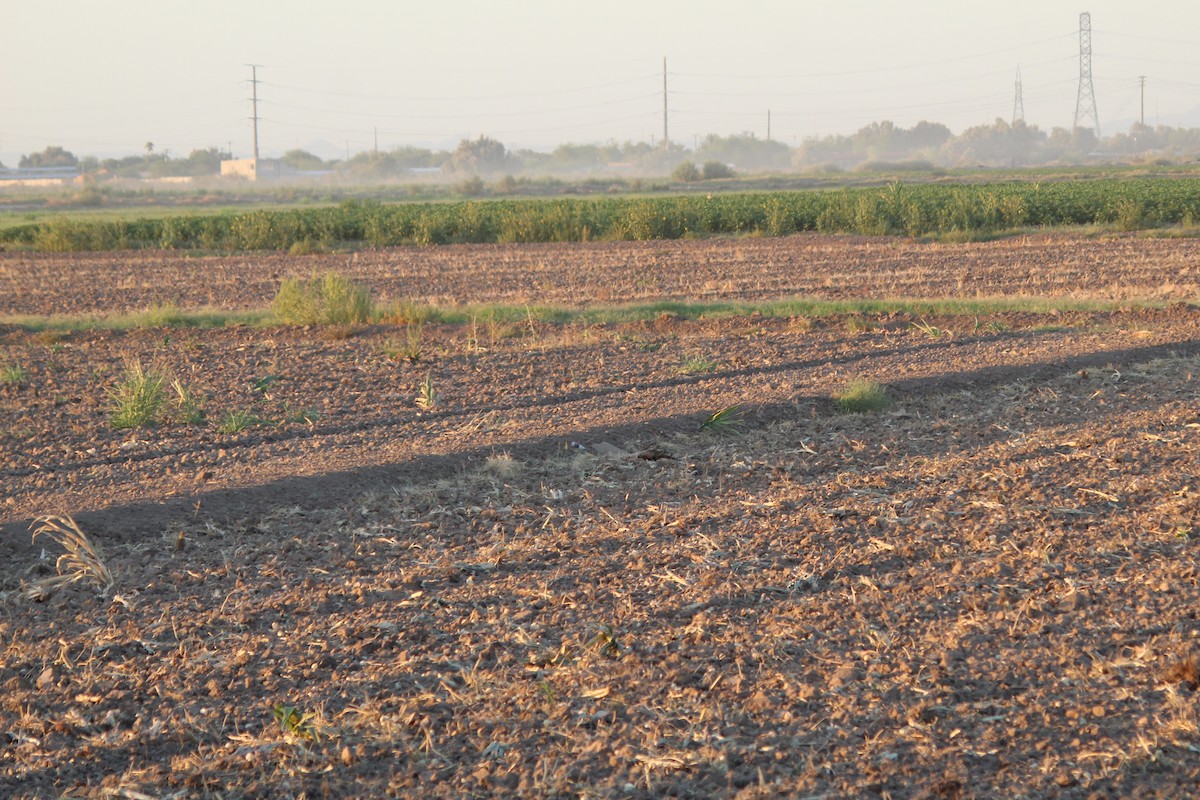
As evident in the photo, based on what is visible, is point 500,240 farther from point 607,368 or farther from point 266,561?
point 266,561

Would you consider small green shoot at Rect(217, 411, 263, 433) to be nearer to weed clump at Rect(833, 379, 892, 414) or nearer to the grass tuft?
the grass tuft

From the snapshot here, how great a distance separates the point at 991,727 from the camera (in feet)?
14.0

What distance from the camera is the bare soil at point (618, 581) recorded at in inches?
166

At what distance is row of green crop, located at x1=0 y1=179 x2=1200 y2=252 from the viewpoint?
30.5 metres

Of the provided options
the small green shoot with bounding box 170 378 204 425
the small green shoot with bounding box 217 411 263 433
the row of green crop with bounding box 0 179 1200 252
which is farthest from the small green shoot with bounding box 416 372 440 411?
the row of green crop with bounding box 0 179 1200 252

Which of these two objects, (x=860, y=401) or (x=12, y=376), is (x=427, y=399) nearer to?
(x=860, y=401)

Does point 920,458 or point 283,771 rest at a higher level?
point 920,458

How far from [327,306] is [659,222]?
56.0 feet

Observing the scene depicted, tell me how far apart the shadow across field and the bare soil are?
3 centimetres

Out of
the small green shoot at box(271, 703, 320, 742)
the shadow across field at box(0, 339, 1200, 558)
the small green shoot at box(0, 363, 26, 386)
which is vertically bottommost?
the small green shoot at box(271, 703, 320, 742)

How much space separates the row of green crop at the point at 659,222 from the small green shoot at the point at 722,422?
21072mm

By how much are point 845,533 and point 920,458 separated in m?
1.96

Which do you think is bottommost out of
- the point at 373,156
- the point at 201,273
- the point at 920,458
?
the point at 920,458

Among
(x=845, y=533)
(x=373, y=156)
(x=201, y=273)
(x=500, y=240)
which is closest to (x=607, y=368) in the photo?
(x=845, y=533)
